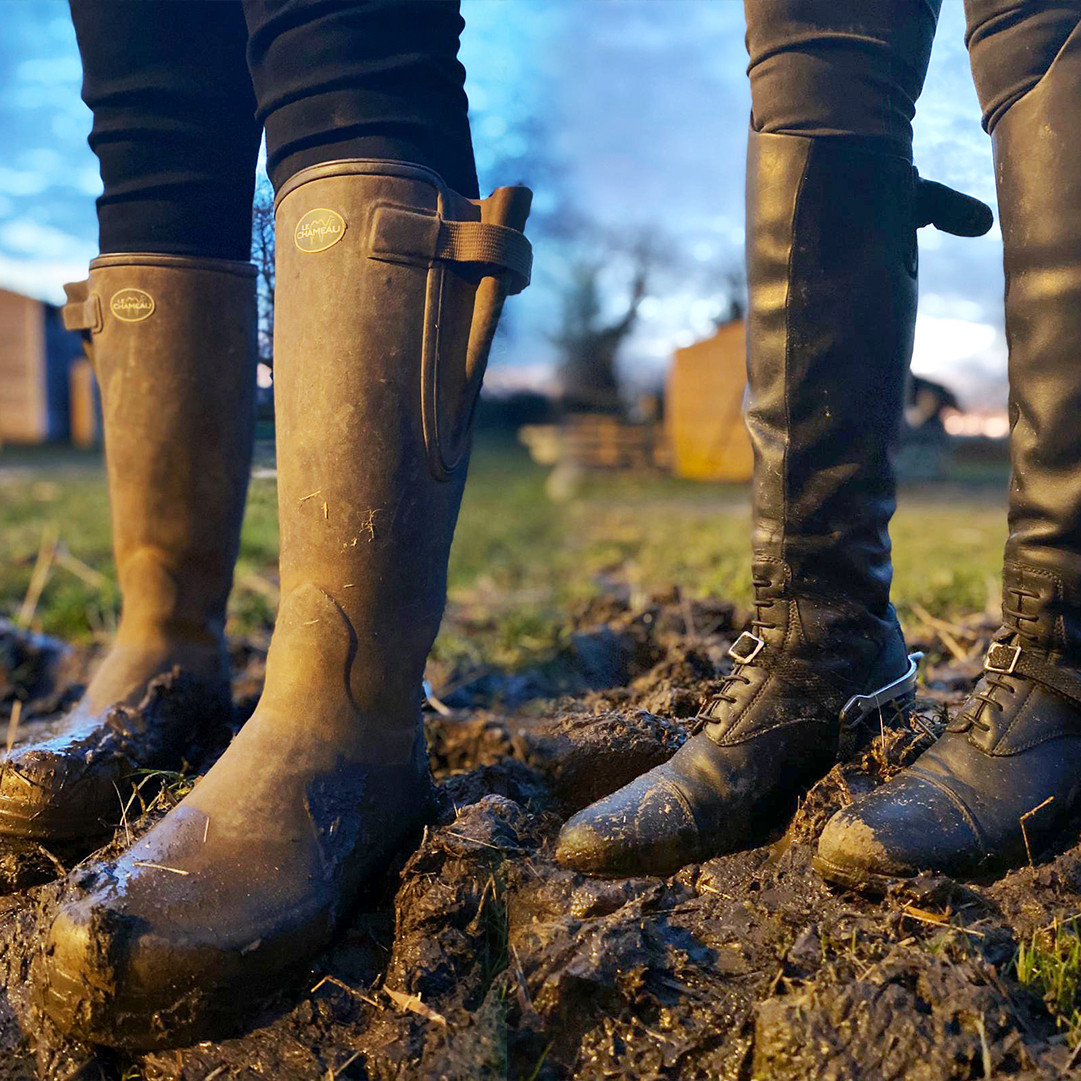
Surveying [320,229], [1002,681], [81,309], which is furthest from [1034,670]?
[81,309]

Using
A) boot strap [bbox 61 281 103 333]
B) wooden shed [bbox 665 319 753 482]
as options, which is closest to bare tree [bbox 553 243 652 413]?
wooden shed [bbox 665 319 753 482]

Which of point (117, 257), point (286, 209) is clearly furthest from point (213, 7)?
point (286, 209)

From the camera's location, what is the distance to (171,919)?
1056 mm

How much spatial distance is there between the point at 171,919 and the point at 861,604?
99 cm

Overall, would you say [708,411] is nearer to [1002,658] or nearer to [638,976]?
[1002,658]

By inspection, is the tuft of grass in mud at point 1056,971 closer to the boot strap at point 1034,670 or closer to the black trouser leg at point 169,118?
the boot strap at point 1034,670

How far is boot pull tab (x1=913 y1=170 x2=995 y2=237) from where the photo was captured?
1.37 meters

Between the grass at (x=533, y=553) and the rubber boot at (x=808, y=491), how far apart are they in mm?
943

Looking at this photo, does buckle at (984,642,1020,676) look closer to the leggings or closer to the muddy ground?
the muddy ground

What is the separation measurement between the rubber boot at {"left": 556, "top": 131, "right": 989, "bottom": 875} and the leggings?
0.11ft

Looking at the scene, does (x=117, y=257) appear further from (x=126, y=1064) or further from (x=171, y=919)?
(x=126, y=1064)

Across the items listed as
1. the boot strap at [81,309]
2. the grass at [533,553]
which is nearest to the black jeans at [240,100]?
the boot strap at [81,309]

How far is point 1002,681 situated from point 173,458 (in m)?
1.45

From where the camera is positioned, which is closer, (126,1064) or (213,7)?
(126,1064)
